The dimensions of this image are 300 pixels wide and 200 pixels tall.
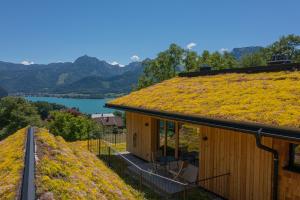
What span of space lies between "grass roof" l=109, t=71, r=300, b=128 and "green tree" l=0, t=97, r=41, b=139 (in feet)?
126

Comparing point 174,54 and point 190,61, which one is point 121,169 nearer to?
point 174,54

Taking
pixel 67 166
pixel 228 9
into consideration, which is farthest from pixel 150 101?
pixel 228 9

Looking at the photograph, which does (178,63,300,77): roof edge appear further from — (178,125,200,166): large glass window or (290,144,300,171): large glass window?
(290,144,300,171): large glass window

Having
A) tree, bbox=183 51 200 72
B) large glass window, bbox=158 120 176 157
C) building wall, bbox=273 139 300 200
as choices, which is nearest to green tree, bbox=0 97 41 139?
tree, bbox=183 51 200 72

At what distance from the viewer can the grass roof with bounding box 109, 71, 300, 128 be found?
684 cm

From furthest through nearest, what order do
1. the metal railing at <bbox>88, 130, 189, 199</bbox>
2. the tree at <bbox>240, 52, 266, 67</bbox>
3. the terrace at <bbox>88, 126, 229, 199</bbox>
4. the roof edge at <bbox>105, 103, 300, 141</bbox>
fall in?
the tree at <bbox>240, 52, 266, 67</bbox> → the metal railing at <bbox>88, 130, 189, 199</bbox> → the terrace at <bbox>88, 126, 229, 199</bbox> → the roof edge at <bbox>105, 103, 300, 141</bbox>

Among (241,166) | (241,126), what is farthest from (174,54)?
(241,126)

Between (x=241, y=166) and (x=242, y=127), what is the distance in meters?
1.84

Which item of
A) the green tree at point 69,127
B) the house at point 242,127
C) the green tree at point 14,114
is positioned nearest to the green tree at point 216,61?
the green tree at point 69,127

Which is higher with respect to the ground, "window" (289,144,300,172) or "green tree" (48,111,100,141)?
"window" (289,144,300,172)

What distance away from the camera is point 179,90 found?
42.2ft

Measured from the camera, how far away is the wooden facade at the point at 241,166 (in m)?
7.01

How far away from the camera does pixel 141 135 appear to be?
14227 millimetres

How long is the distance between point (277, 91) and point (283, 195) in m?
2.96
